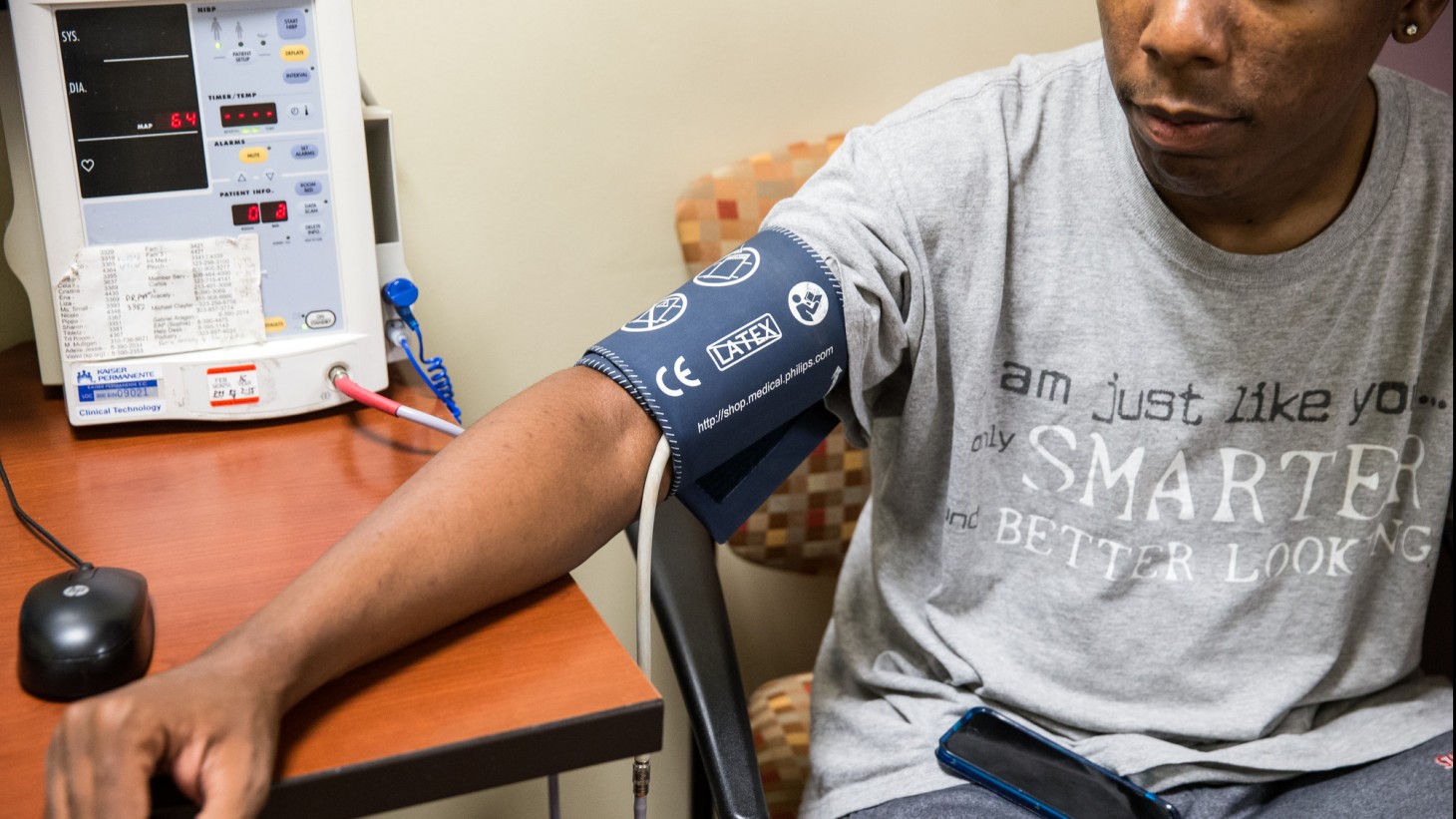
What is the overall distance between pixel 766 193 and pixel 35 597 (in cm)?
89

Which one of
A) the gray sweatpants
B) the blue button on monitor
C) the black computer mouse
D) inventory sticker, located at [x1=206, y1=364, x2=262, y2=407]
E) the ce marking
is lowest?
the gray sweatpants

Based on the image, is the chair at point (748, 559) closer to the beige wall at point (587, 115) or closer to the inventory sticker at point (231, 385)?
the beige wall at point (587, 115)

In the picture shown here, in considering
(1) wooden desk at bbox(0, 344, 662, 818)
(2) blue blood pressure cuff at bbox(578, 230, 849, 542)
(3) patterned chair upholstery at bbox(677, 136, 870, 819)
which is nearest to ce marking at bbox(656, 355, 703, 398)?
(2) blue blood pressure cuff at bbox(578, 230, 849, 542)

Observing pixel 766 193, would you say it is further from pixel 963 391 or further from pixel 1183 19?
pixel 1183 19

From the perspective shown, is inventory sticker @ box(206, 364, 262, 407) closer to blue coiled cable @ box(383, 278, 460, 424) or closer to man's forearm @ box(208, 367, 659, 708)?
blue coiled cable @ box(383, 278, 460, 424)

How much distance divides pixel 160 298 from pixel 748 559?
2.26 ft

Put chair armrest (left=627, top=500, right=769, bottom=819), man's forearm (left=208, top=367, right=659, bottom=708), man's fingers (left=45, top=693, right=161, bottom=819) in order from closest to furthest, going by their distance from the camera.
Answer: man's fingers (left=45, top=693, right=161, bottom=819) < man's forearm (left=208, top=367, right=659, bottom=708) < chair armrest (left=627, top=500, right=769, bottom=819)

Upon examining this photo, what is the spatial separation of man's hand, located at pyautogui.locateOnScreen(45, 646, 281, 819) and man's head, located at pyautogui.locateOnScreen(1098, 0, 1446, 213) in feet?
2.35

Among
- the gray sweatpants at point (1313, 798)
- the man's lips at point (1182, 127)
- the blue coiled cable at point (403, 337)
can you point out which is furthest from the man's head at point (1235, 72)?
the blue coiled cable at point (403, 337)

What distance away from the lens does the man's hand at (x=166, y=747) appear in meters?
0.53

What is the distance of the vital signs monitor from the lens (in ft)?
3.08

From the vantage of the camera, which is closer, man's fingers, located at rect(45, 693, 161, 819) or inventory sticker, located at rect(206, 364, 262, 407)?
man's fingers, located at rect(45, 693, 161, 819)

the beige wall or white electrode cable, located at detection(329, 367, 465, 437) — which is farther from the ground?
the beige wall

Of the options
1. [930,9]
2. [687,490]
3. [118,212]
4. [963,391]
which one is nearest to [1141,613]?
[963,391]
